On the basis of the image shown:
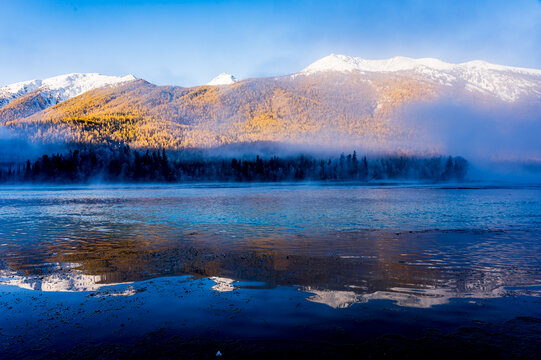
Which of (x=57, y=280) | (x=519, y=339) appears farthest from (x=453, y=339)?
(x=57, y=280)

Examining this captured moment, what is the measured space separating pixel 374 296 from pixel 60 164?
715ft

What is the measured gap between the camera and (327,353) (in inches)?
324

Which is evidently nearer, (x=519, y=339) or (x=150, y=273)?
(x=519, y=339)

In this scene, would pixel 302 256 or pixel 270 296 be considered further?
pixel 302 256

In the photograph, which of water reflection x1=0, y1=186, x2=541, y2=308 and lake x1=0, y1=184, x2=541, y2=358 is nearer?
lake x1=0, y1=184, x2=541, y2=358

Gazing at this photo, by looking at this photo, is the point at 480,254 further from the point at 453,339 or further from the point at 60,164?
the point at 60,164

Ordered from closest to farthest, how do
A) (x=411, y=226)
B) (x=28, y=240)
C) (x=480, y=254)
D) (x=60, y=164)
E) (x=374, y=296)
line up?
(x=374, y=296) < (x=480, y=254) < (x=28, y=240) < (x=411, y=226) < (x=60, y=164)

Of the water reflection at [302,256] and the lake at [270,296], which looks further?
the water reflection at [302,256]

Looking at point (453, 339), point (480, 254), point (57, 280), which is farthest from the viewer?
point (480, 254)

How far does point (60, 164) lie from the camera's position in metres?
198

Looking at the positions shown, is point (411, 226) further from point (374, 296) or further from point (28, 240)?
point (28, 240)

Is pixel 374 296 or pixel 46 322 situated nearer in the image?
pixel 46 322

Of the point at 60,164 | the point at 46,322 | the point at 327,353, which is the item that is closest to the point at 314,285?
the point at 327,353

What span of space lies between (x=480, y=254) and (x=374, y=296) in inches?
366
